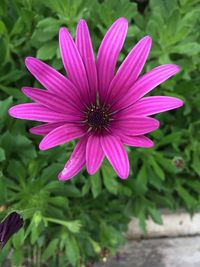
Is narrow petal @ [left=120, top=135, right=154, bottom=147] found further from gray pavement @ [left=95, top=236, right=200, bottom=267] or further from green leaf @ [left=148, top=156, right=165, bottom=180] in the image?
gray pavement @ [left=95, top=236, right=200, bottom=267]

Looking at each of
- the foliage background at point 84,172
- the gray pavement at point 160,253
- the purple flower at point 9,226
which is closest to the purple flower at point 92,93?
the purple flower at point 9,226

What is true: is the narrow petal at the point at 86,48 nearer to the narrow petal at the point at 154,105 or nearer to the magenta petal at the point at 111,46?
the magenta petal at the point at 111,46

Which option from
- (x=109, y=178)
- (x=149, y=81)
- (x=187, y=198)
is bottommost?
(x=187, y=198)

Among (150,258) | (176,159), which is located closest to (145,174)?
(176,159)

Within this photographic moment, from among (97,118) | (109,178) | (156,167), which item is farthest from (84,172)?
(97,118)

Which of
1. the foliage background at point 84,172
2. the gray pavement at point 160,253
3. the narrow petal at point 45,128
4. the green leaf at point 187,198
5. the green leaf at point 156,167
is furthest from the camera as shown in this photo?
the gray pavement at point 160,253

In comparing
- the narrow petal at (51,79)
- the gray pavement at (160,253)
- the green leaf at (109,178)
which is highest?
the narrow petal at (51,79)

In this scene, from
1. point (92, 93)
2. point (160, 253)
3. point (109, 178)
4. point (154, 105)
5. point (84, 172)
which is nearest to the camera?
point (154, 105)

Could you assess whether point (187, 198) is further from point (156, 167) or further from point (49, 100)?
point (49, 100)

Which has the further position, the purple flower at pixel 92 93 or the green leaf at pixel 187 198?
the green leaf at pixel 187 198
